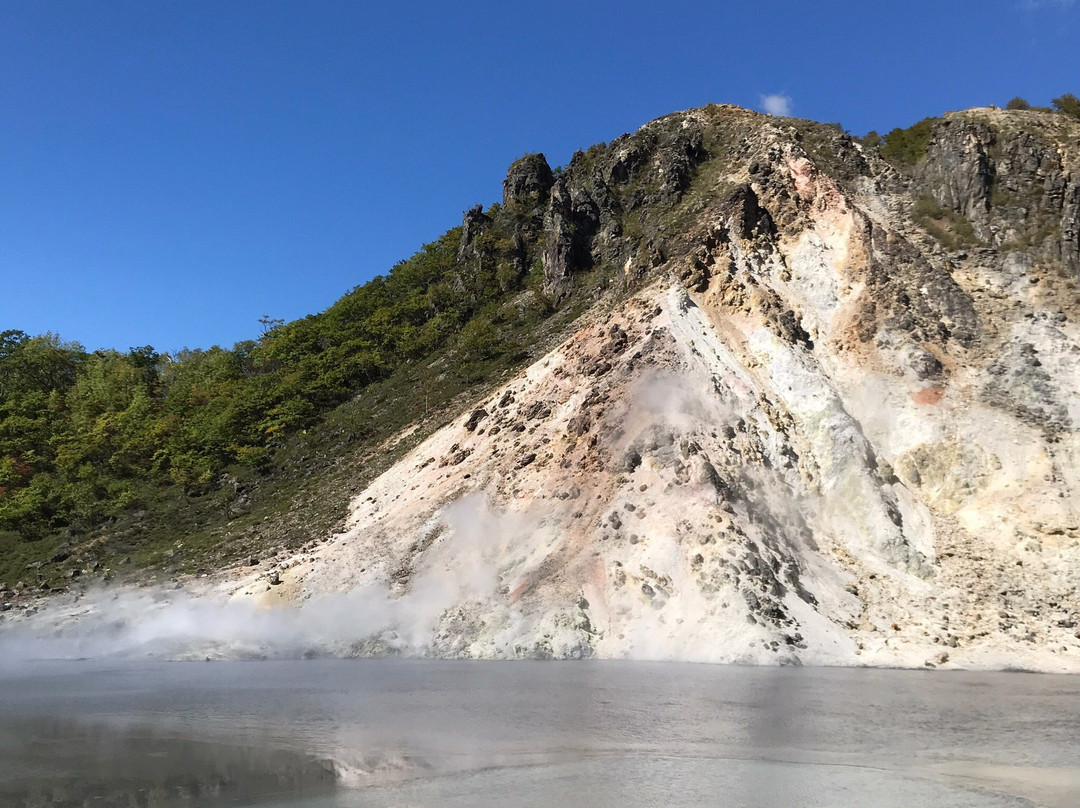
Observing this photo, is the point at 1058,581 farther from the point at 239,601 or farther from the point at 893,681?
the point at 239,601

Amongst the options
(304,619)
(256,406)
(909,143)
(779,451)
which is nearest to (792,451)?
(779,451)

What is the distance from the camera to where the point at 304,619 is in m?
30.4

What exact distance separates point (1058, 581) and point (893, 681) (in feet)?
33.4

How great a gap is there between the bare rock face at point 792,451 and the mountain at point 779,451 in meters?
0.11

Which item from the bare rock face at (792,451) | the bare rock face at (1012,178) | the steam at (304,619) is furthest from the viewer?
the bare rock face at (1012,178)

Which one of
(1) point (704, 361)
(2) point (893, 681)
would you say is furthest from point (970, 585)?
(1) point (704, 361)

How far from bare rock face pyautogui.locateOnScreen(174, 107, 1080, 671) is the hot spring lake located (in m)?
4.57

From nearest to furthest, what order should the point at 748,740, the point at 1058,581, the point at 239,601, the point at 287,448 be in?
the point at 748,740, the point at 1058,581, the point at 239,601, the point at 287,448

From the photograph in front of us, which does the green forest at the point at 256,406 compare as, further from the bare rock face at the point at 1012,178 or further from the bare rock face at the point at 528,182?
the bare rock face at the point at 1012,178

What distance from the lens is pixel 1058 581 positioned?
2706cm

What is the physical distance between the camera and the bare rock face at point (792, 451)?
2630 cm

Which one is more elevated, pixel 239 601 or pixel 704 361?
pixel 704 361

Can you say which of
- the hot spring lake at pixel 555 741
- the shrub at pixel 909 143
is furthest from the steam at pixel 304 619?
the shrub at pixel 909 143

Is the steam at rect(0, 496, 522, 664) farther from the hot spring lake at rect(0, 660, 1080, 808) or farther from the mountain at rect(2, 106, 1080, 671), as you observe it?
the hot spring lake at rect(0, 660, 1080, 808)
